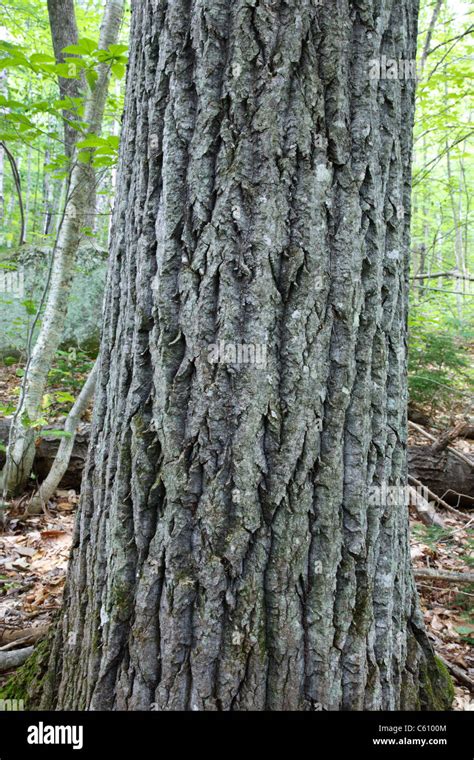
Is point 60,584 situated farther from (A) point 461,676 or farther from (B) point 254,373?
(B) point 254,373

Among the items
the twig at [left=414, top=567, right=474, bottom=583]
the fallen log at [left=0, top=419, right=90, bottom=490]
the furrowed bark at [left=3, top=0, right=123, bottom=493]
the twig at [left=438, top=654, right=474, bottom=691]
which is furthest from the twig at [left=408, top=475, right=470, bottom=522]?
the furrowed bark at [left=3, top=0, right=123, bottom=493]

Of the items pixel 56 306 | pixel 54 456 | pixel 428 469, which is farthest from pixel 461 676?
pixel 56 306

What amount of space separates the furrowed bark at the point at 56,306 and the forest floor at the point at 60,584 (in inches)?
15.5

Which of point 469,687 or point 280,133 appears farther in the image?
point 469,687

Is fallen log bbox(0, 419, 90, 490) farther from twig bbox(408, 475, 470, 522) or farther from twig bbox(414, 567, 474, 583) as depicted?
twig bbox(414, 567, 474, 583)

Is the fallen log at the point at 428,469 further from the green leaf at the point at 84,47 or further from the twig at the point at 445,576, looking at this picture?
the green leaf at the point at 84,47

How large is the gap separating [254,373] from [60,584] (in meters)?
2.36

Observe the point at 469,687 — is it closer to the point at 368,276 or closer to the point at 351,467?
the point at 351,467

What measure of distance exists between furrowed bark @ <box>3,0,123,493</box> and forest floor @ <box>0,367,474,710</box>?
393 mm

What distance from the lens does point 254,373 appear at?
1285 mm

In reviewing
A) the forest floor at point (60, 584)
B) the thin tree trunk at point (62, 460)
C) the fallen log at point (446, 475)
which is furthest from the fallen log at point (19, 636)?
the fallen log at point (446, 475)
